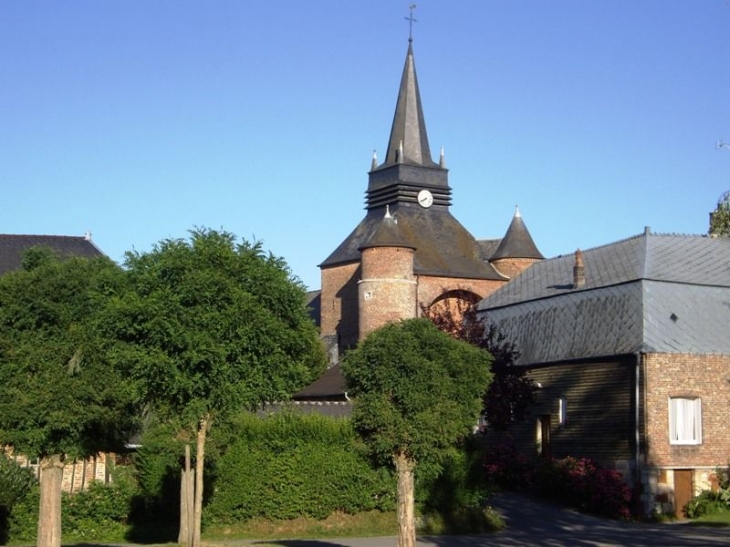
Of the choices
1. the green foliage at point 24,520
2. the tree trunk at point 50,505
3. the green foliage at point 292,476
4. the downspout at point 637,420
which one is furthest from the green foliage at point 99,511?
the downspout at point 637,420

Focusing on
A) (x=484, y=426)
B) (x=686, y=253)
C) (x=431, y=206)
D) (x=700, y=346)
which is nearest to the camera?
(x=700, y=346)

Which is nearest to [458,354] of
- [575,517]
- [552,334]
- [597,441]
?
[575,517]

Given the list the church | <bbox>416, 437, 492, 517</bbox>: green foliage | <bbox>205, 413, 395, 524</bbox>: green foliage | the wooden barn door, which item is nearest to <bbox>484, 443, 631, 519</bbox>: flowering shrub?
the wooden barn door

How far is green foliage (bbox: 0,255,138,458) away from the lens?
20.4m

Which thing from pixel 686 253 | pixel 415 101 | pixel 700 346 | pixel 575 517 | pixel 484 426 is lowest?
pixel 575 517

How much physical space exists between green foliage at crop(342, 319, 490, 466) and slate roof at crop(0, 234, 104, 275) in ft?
124

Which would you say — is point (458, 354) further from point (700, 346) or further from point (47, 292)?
point (700, 346)

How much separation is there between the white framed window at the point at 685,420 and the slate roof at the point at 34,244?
98.3 ft

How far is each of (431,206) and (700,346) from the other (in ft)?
112

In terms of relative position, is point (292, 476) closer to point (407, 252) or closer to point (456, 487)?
point (456, 487)

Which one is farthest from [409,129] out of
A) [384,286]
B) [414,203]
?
[384,286]

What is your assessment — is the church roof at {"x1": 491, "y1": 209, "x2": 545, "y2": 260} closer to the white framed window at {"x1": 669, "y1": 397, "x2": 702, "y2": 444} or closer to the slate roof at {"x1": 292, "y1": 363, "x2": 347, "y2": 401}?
the slate roof at {"x1": 292, "y1": 363, "x2": 347, "y2": 401}

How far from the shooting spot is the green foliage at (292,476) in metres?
27.8

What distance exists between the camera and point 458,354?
18.0 metres
